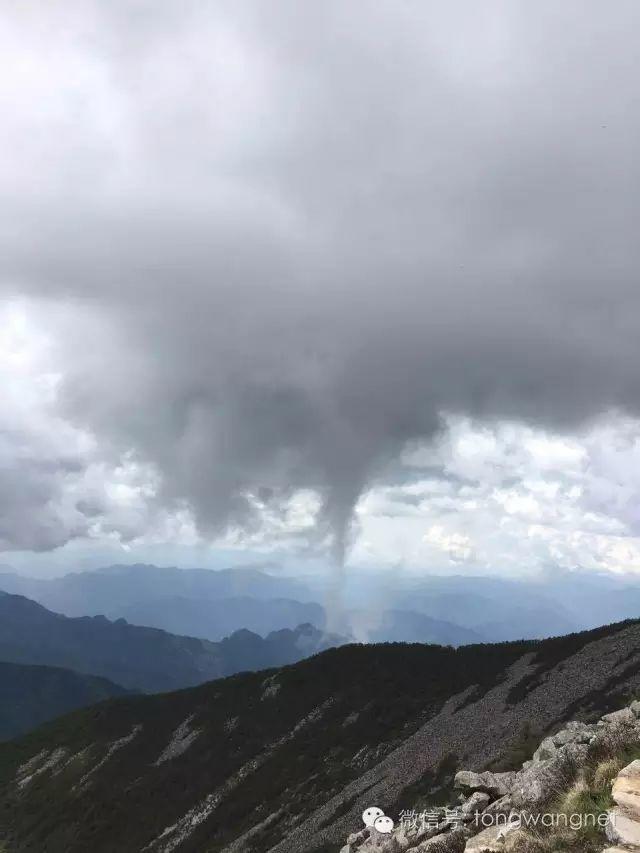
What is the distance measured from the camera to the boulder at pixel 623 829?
901 centimetres

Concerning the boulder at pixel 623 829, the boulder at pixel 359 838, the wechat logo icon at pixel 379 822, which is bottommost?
the boulder at pixel 359 838

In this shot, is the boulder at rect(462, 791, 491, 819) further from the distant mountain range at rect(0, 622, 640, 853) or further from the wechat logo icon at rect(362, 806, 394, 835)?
the distant mountain range at rect(0, 622, 640, 853)

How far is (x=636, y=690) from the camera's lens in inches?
2079

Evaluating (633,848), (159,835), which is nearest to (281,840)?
(159,835)

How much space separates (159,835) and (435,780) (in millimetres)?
50971

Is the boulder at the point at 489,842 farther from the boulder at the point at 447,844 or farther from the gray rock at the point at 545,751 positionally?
the gray rock at the point at 545,751

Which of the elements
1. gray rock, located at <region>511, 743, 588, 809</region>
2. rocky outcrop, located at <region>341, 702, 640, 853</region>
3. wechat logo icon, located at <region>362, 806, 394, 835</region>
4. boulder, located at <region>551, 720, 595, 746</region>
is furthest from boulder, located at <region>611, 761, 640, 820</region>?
wechat logo icon, located at <region>362, 806, 394, 835</region>

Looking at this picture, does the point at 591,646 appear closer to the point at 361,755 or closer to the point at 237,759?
the point at 361,755

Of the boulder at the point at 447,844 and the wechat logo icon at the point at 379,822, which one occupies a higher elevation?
the boulder at the point at 447,844

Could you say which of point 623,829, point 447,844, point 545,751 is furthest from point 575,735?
point 623,829

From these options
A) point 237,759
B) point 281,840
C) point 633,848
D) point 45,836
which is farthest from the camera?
point 45,836

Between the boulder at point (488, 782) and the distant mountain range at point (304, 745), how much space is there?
Result: 699 centimetres

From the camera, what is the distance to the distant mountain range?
56125 millimetres

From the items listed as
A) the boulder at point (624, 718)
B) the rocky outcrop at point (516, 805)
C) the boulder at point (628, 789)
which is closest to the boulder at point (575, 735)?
the rocky outcrop at point (516, 805)
